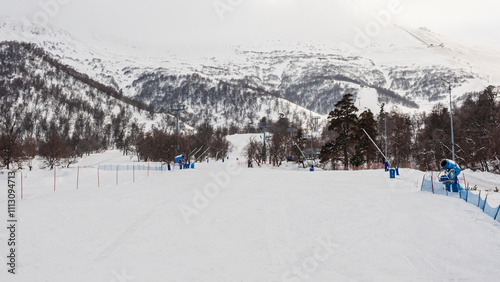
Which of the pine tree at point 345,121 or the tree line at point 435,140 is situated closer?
the tree line at point 435,140

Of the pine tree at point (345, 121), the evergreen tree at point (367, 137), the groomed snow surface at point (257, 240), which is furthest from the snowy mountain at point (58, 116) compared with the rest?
the groomed snow surface at point (257, 240)

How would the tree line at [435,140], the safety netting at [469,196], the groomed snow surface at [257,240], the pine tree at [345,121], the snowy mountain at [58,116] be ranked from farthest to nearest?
the snowy mountain at [58,116], the pine tree at [345,121], the tree line at [435,140], the safety netting at [469,196], the groomed snow surface at [257,240]

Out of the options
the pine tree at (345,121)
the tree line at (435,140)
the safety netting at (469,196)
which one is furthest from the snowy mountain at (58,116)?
the safety netting at (469,196)

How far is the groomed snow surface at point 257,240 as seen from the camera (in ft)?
26.5

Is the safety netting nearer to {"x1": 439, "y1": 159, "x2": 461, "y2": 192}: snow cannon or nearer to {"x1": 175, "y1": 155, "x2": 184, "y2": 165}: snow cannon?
{"x1": 439, "y1": 159, "x2": 461, "y2": 192}: snow cannon

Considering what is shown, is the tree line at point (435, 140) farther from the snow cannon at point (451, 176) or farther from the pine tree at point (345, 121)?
the snow cannon at point (451, 176)

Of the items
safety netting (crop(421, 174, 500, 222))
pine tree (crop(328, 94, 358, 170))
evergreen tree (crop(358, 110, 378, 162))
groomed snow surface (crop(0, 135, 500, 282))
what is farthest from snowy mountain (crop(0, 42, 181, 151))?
safety netting (crop(421, 174, 500, 222))

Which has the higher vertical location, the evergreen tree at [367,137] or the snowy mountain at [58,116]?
the snowy mountain at [58,116]

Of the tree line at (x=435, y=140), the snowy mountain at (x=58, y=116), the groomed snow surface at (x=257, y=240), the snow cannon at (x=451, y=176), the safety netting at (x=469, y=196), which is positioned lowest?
the groomed snow surface at (x=257, y=240)

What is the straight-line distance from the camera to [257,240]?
10391mm

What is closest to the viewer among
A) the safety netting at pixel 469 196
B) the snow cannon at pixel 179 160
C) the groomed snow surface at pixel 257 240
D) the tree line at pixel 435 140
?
the groomed snow surface at pixel 257 240

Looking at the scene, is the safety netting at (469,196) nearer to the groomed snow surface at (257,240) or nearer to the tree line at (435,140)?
the groomed snow surface at (257,240)

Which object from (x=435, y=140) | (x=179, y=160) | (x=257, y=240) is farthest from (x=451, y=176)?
(x=435, y=140)

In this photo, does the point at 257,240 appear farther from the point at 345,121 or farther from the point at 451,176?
the point at 345,121
